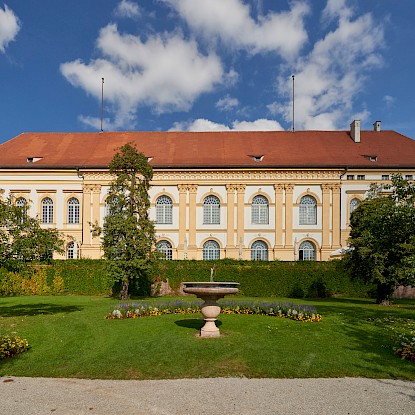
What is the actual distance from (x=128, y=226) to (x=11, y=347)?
12.9 meters

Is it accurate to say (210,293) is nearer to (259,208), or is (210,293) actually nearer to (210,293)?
(210,293)

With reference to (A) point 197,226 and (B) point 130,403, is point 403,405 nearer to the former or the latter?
(B) point 130,403

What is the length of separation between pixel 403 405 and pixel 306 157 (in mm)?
32990

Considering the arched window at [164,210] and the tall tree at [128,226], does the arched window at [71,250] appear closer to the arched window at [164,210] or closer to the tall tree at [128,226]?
the arched window at [164,210]

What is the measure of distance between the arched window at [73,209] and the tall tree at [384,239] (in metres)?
25.4

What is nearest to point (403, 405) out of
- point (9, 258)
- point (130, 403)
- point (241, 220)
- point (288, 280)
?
point (130, 403)

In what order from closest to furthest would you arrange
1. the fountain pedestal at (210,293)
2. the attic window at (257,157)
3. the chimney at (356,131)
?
the fountain pedestal at (210,293)
the attic window at (257,157)
the chimney at (356,131)

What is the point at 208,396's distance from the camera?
6.66 meters

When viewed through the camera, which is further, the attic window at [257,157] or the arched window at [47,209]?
the arched window at [47,209]

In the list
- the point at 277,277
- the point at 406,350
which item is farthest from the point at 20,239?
the point at 277,277

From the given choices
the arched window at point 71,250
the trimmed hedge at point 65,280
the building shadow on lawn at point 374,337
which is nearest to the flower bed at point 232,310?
→ the building shadow on lawn at point 374,337

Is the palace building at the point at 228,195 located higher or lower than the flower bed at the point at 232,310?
higher

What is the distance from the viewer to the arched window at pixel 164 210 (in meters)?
37.8

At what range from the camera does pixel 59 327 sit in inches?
483
